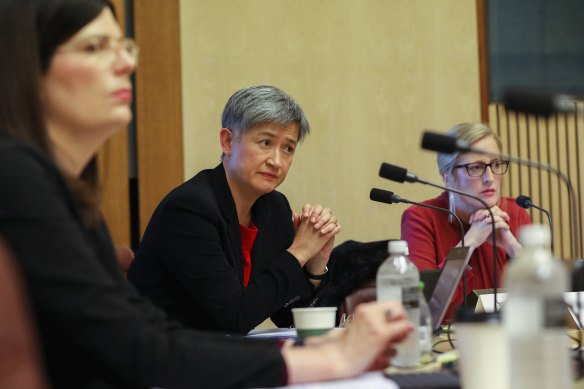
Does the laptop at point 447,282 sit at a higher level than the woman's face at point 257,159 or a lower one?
lower

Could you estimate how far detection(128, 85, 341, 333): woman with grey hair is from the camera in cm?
235

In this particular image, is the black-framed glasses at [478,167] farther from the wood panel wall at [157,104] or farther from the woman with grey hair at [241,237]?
the wood panel wall at [157,104]

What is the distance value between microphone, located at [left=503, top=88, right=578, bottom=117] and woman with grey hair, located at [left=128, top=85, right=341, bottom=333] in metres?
1.24

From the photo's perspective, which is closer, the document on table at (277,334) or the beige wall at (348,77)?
the document on table at (277,334)

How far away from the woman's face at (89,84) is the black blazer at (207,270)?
3.21ft

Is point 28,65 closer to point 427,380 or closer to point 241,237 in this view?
point 427,380

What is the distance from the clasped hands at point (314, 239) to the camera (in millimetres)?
2529

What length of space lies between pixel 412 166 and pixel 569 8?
126cm

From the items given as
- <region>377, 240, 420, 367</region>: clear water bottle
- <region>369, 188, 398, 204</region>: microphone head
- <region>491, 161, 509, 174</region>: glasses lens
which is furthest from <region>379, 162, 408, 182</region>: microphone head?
<region>491, 161, 509, 174</region>: glasses lens

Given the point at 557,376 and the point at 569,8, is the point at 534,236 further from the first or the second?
the point at 569,8

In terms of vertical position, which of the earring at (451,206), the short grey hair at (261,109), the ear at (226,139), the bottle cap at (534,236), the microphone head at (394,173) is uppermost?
the short grey hair at (261,109)

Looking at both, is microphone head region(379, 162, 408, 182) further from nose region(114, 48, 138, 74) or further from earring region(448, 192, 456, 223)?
earring region(448, 192, 456, 223)

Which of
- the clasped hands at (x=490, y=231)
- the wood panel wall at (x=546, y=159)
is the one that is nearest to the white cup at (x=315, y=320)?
the clasped hands at (x=490, y=231)

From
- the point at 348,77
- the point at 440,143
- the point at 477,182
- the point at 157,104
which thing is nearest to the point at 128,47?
the point at 440,143
